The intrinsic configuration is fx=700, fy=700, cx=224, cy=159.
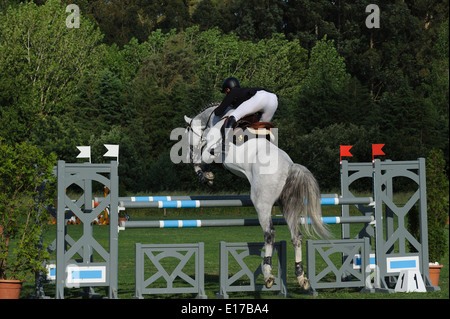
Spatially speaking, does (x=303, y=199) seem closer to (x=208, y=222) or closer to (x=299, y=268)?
(x=299, y=268)

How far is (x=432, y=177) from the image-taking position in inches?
341

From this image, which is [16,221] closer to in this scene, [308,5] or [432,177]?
[432,177]

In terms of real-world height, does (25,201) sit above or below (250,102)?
below

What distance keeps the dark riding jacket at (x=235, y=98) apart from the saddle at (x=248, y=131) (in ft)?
0.77

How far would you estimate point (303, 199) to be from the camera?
6875 mm

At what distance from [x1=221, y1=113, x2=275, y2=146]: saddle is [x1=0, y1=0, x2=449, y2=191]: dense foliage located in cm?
2328

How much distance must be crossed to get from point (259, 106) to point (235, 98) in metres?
0.27

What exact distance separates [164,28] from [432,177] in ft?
138

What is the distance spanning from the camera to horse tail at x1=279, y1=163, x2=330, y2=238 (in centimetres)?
685

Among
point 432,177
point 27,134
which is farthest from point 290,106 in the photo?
point 432,177

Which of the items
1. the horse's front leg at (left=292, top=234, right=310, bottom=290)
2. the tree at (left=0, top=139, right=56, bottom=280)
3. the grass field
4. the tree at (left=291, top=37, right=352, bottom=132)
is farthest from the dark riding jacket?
the tree at (left=291, top=37, right=352, bottom=132)

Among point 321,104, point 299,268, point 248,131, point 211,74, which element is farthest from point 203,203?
point 211,74

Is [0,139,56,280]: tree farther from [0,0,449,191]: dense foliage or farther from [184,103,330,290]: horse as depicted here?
[0,0,449,191]: dense foliage

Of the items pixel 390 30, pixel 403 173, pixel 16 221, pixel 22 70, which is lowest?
pixel 16 221
